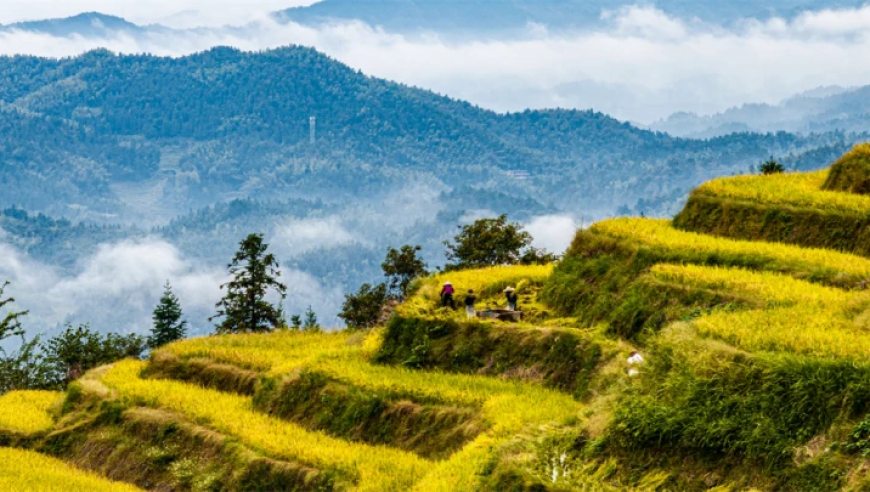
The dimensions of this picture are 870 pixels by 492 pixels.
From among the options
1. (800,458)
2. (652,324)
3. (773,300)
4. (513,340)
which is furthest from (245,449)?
(800,458)

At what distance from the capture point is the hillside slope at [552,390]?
21.1m

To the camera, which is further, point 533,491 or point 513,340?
point 513,340

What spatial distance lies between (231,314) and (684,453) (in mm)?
56397

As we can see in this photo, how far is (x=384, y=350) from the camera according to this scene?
3775 cm

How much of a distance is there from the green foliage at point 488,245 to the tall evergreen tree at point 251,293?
11562 millimetres

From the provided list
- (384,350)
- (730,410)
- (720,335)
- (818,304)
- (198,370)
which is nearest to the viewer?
(730,410)

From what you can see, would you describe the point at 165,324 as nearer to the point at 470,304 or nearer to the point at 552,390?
the point at 470,304

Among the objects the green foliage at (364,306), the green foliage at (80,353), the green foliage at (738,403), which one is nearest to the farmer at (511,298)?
the green foliage at (738,403)

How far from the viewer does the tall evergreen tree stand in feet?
236

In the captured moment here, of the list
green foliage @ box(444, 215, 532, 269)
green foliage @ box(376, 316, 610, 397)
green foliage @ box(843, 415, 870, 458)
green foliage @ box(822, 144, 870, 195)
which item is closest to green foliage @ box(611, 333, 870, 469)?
green foliage @ box(843, 415, 870, 458)

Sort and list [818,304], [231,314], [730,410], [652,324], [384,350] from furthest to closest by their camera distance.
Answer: [231,314]
[384,350]
[652,324]
[818,304]
[730,410]

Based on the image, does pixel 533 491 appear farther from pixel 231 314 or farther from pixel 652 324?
pixel 231 314

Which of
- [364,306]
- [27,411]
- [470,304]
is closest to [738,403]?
[470,304]

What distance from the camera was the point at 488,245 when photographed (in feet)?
237
